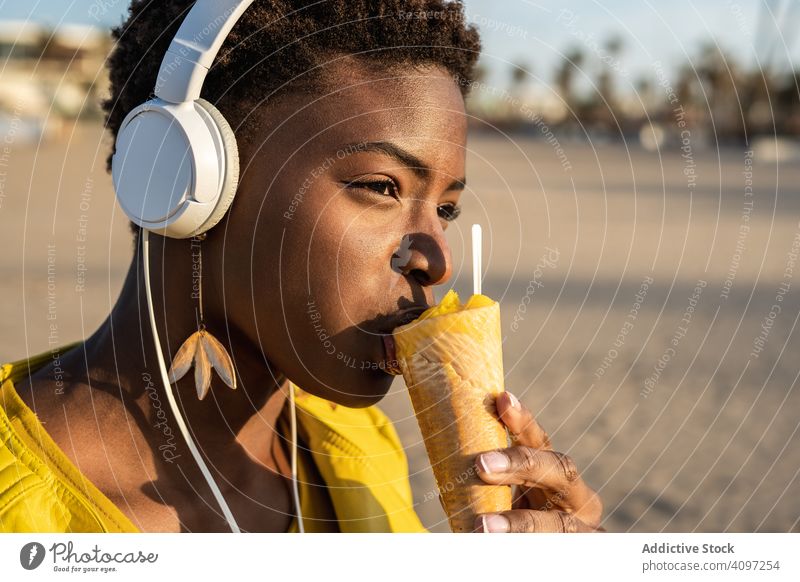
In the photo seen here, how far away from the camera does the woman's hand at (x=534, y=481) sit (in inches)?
92.0

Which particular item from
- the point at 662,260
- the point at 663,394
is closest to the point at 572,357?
the point at 663,394

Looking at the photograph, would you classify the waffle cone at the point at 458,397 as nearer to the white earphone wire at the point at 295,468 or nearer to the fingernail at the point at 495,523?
the fingernail at the point at 495,523

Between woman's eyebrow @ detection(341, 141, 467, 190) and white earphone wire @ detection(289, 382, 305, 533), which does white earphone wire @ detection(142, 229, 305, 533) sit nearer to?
white earphone wire @ detection(289, 382, 305, 533)

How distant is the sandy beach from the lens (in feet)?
20.8

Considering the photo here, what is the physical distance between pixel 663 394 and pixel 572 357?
135 centimetres

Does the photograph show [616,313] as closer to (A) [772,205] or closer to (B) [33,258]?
(B) [33,258]

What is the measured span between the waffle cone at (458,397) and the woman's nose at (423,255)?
0.42ft

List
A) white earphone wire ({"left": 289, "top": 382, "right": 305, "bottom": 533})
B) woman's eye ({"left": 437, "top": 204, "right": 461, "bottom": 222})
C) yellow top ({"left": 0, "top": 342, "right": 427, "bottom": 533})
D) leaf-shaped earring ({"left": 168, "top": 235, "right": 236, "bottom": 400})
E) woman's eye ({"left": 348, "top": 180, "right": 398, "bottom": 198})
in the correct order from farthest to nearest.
A: white earphone wire ({"left": 289, "top": 382, "right": 305, "bottom": 533}) → woman's eye ({"left": 437, "top": 204, "right": 461, "bottom": 222}) → leaf-shaped earring ({"left": 168, "top": 235, "right": 236, "bottom": 400}) → woman's eye ({"left": 348, "top": 180, "right": 398, "bottom": 198}) → yellow top ({"left": 0, "top": 342, "right": 427, "bottom": 533})

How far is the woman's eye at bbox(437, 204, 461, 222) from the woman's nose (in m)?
0.18

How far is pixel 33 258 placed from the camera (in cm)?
1410

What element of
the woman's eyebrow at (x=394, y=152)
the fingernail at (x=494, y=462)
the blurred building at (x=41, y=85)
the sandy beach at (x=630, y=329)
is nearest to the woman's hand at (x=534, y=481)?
the fingernail at (x=494, y=462)

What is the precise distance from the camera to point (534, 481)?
2.40 m
